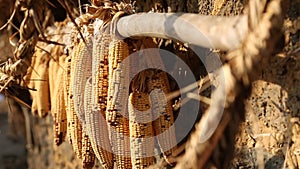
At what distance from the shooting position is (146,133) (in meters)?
1.86

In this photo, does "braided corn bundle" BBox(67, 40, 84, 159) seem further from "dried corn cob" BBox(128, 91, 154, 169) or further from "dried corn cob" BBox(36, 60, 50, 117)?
"dried corn cob" BBox(36, 60, 50, 117)

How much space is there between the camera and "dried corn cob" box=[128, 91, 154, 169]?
1854mm

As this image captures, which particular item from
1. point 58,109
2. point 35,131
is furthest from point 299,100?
point 35,131

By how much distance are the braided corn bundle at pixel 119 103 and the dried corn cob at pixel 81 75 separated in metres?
0.17

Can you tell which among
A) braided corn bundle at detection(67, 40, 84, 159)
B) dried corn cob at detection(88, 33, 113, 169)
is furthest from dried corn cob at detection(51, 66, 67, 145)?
dried corn cob at detection(88, 33, 113, 169)

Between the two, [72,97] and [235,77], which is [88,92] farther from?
[235,77]

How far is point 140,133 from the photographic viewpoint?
73.0 inches

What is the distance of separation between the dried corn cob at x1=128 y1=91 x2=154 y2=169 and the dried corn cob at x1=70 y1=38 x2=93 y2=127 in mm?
234

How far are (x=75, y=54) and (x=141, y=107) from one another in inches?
14.7

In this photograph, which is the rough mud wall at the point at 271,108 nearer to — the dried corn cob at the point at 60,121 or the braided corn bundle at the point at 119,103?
the braided corn bundle at the point at 119,103

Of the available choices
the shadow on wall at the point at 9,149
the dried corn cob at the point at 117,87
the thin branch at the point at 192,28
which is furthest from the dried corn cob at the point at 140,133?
the shadow on wall at the point at 9,149

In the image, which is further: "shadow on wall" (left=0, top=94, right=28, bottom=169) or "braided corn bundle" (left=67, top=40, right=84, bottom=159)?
"shadow on wall" (left=0, top=94, right=28, bottom=169)

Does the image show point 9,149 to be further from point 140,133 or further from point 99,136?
point 140,133

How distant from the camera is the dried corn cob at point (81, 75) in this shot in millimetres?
2057
